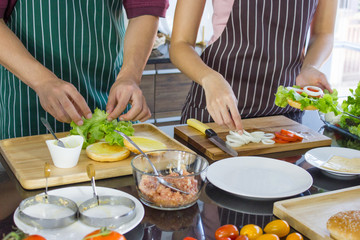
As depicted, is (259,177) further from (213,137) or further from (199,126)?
(199,126)

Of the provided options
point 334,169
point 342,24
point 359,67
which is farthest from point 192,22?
point 359,67

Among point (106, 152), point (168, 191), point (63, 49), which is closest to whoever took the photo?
point (168, 191)

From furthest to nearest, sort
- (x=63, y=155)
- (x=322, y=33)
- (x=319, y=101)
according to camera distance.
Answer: (x=322, y=33)
(x=319, y=101)
(x=63, y=155)

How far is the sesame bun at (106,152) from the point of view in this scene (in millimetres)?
1567

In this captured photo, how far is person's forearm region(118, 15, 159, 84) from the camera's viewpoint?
199 cm

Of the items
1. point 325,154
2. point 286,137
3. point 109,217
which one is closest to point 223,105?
point 286,137

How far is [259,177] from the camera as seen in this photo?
149 cm

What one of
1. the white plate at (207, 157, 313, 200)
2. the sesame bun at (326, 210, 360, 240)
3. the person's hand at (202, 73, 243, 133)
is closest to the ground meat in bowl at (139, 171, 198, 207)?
the white plate at (207, 157, 313, 200)

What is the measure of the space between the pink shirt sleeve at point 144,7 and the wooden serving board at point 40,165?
2.08 ft

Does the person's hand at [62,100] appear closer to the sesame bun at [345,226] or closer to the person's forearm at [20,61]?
the person's forearm at [20,61]

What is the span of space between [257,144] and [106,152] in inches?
22.5

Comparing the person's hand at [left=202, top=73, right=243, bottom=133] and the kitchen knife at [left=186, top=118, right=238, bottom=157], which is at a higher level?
the person's hand at [left=202, top=73, right=243, bottom=133]

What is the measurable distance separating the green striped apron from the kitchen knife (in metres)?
0.53

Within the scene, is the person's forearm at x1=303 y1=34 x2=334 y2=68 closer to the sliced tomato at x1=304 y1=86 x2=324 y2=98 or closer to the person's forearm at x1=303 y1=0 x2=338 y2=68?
the person's forearm at x1=303 y1=0 x2=338 y2=68
